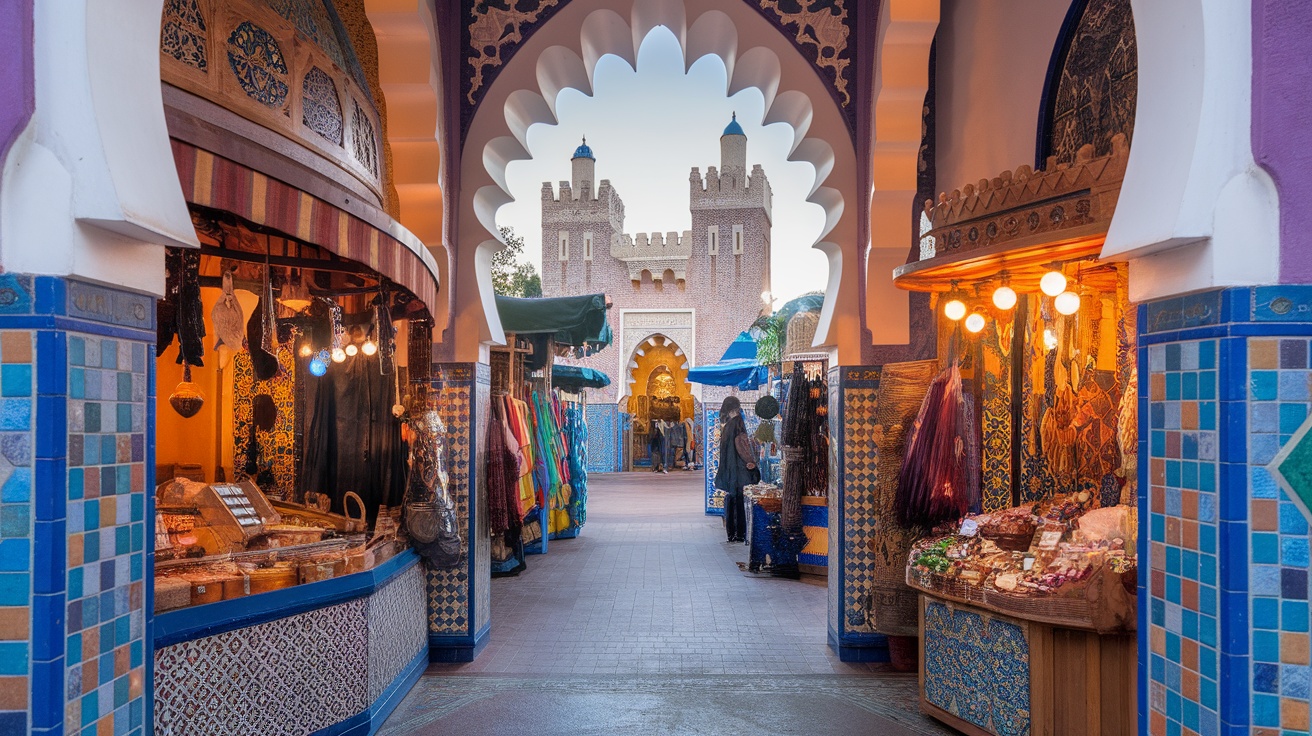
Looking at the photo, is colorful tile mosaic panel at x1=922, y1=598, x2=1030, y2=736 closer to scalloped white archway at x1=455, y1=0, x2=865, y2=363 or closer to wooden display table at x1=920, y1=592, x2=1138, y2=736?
wooden display table at x1=920, y1=592, x2=1138, y2=736

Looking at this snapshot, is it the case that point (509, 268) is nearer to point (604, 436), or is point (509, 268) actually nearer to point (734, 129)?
point (604, 436)

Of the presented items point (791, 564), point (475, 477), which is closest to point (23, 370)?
point (475, 477)

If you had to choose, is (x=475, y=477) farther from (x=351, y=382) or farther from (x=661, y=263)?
(x=661, y=263)

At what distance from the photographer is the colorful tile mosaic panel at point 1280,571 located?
2164mm

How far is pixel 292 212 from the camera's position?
10.9 feet

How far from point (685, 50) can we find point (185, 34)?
3.59 m

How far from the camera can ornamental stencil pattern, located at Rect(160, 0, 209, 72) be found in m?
3.46

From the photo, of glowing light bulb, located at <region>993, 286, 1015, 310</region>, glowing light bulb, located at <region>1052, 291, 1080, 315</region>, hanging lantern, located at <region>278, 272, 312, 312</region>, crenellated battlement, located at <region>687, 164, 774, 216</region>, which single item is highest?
crenellated battlement, located at <region>687, 164, 774, 216</region>

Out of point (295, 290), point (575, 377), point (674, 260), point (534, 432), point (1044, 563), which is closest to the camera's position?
point (1044, 563)

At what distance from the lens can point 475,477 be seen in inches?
239

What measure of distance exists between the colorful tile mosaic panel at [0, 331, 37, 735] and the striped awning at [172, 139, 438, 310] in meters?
0.91

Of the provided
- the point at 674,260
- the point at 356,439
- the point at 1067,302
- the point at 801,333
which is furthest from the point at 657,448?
the point at 1067,302

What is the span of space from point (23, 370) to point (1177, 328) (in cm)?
288

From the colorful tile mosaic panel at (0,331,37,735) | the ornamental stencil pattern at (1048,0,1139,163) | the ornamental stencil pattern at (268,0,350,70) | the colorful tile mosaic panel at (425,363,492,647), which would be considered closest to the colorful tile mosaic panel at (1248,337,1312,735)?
the ornamental stencil pattern at (1048,0,1139,163)
